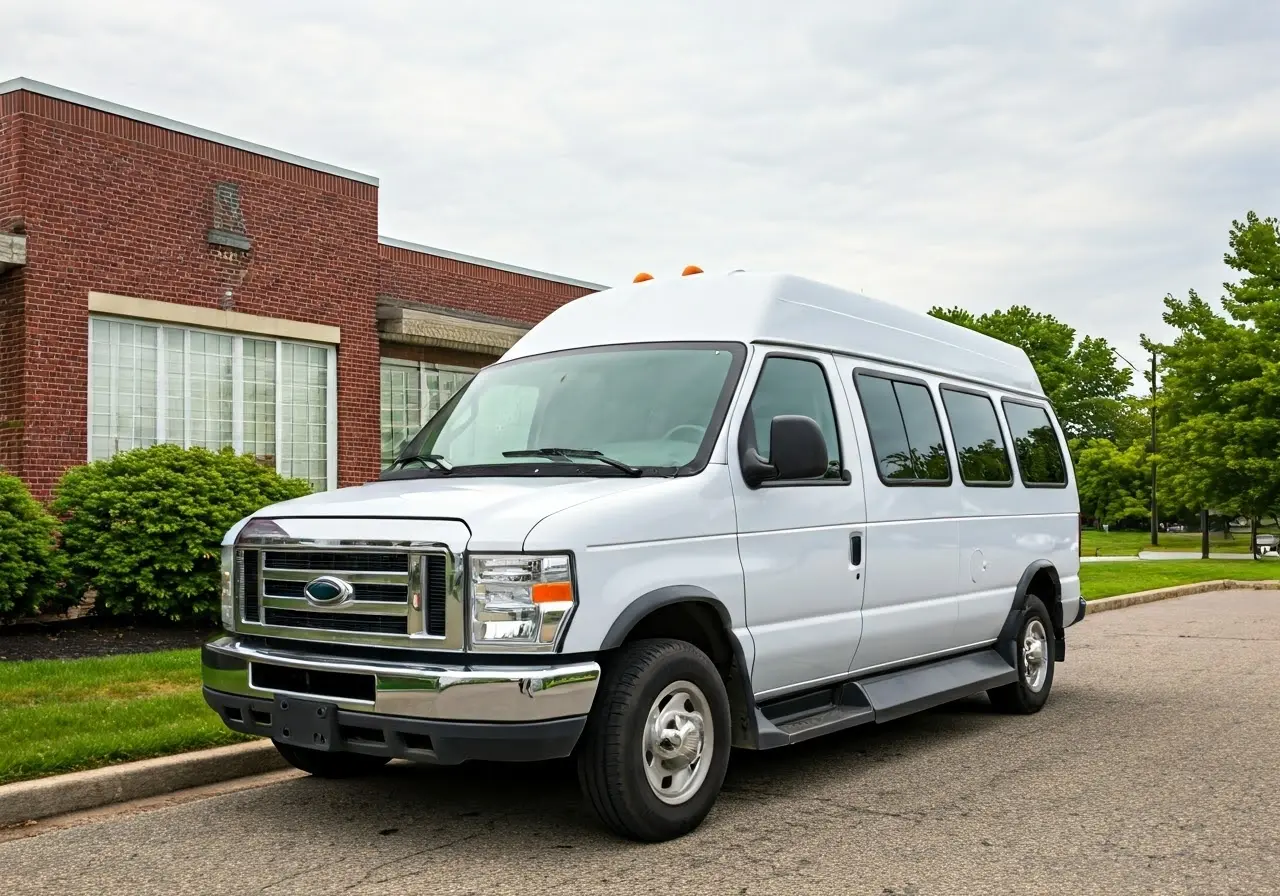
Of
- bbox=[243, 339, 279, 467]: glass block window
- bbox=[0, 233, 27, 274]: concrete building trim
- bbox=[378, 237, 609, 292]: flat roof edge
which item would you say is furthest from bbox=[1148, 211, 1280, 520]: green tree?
bbox=[0, 233, 27, 274]: concrete building trim

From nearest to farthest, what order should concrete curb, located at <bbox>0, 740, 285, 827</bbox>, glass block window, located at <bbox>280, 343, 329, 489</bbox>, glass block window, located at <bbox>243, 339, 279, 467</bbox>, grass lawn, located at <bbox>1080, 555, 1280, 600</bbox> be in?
concrete curb, located at <bbox>0, 740, 285, 827</bbox> < glass block window, located at <bbox>243, 339, 279, 467</bbox> < glass block window, located at <bbox>280, 343, 329, 489</bbox> < grass lawn, located at <bbox>1080, 555, 1280, 600</bbox>

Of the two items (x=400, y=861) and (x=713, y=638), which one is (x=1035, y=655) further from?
(x=400, y=861)

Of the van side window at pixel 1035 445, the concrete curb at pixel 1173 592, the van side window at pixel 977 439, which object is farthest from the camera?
the concrete curb at pixel 1173 592

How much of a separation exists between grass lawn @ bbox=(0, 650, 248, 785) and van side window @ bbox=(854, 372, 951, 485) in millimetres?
3791

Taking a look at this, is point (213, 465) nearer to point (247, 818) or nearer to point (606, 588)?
point (247, 818)

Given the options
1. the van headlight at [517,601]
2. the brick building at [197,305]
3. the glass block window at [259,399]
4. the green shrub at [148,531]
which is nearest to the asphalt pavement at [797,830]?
the van headlight at [517,601]

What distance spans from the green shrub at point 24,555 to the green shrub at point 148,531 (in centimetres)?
35

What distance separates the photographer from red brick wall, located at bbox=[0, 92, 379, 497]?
13.8 metres

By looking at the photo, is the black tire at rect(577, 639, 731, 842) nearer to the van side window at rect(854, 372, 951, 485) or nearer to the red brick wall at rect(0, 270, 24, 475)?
the van side window at rect(854, 372, 951, 485)

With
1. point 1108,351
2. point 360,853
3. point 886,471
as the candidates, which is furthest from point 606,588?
point 1108,351

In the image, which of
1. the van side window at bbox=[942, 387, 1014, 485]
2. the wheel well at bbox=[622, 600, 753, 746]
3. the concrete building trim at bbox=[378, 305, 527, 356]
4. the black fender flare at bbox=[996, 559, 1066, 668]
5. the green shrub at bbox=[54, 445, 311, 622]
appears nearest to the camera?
the wheel well at bbox=[622, 600, 753, 746]

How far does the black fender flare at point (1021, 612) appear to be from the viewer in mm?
8336

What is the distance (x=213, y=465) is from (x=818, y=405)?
784cm

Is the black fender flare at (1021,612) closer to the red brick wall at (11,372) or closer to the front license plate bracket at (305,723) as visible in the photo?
the front license plate bracket at (305,723)
